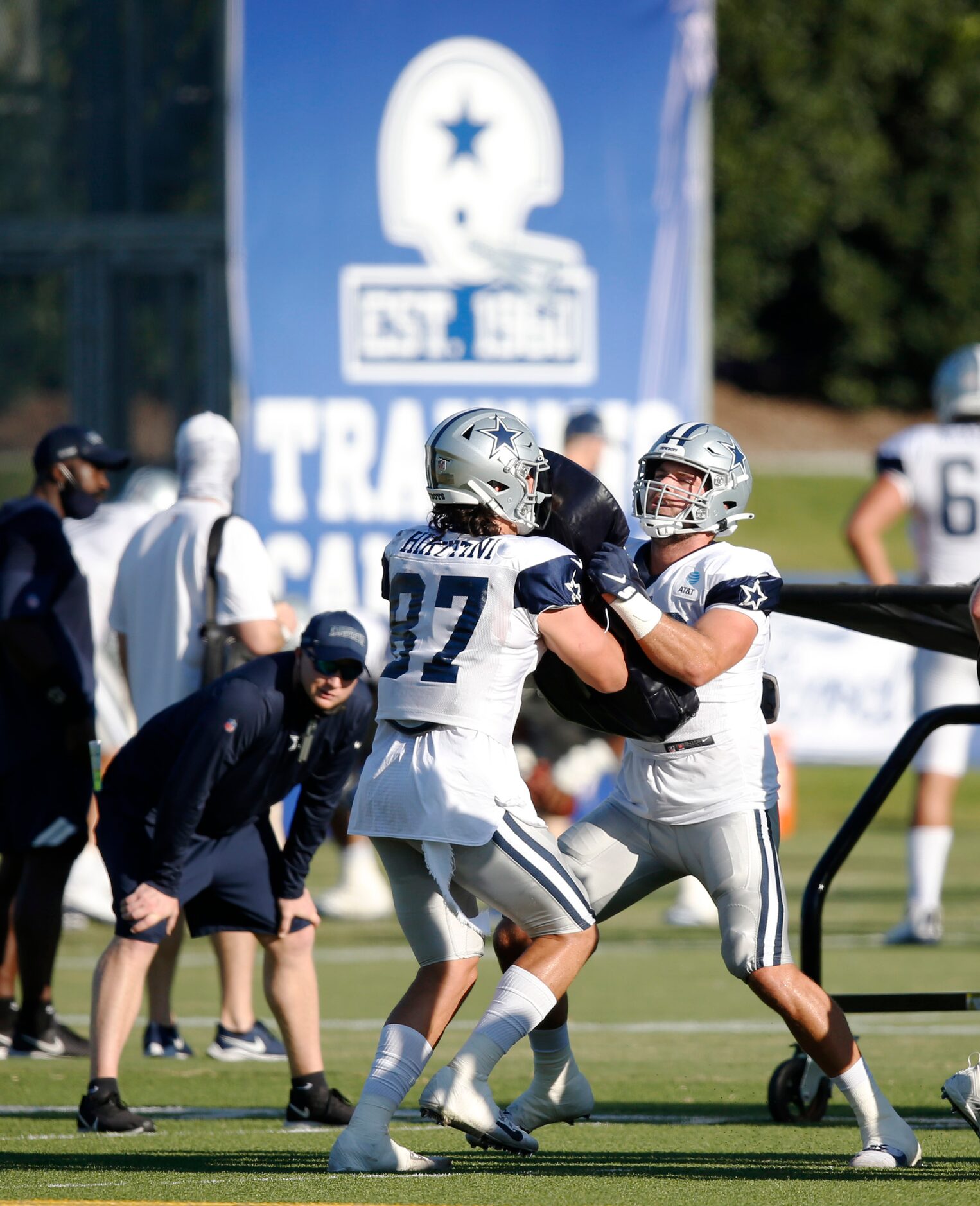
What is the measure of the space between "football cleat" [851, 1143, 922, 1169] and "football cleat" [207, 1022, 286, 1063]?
106 inches

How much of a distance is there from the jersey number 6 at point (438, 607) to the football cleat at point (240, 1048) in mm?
2603

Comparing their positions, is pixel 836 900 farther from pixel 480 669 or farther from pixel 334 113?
pixel 480 669

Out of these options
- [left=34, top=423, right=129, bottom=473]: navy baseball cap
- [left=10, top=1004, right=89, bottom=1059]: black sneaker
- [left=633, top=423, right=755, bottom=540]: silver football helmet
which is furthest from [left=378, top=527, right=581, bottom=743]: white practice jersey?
[left=34, top=423, right=129, bottom=473]: navy baseball cap

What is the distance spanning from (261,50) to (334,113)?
1.83ft

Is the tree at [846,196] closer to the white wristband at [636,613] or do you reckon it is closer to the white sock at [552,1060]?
the white sock at [552,1060]

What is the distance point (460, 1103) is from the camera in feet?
15.2

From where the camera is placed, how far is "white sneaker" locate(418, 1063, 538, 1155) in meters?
4.61

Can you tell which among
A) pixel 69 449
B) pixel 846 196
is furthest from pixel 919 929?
pixel 846 196

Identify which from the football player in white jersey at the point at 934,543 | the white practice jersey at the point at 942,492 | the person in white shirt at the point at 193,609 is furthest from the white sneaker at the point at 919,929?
the person in white shirt at the point at 193,609

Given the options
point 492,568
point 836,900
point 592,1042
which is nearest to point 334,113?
point 836,900

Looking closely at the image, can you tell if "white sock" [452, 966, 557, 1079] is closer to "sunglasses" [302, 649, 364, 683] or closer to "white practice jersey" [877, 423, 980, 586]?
"sunglasses" [302, 649, 364, 683]

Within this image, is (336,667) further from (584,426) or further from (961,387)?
(961,387)

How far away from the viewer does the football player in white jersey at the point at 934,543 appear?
348 inches

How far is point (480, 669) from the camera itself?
4.80m
